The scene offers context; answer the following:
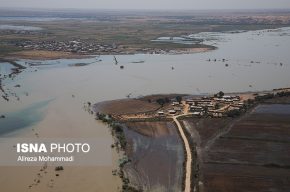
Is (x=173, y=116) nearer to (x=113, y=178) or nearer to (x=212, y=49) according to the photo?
(x=113, y=178)

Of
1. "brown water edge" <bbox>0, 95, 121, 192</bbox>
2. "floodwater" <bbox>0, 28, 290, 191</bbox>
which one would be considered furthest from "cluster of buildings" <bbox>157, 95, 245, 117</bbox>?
"brown water edge" <bbox>0, 95, 121, 192</bbox>

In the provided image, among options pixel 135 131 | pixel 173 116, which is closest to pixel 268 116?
pixel 173 116

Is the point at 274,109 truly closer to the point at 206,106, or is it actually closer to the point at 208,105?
the point at 208,105

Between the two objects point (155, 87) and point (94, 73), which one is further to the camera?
point (94, 73)

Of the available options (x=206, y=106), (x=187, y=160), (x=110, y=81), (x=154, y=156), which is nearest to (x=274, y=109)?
(x=206, y=106)

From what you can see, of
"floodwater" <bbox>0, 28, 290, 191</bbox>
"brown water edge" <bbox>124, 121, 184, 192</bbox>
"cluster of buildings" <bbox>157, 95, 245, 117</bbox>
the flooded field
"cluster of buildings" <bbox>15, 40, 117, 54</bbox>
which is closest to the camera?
the flooded field

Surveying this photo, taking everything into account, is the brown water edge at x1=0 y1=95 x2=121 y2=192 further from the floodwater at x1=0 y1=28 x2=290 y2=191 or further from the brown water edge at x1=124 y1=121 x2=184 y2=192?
the brown water edge at x1=124 y1=121 x2=184 y2=192
